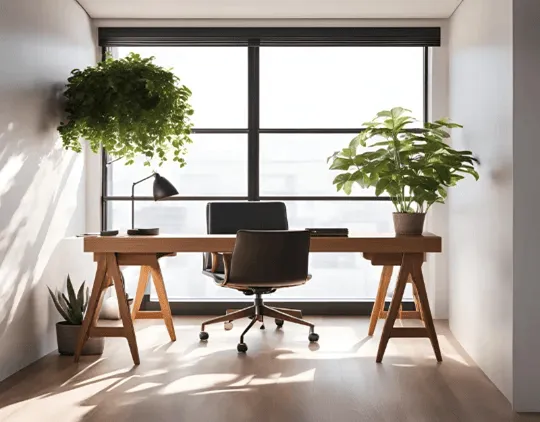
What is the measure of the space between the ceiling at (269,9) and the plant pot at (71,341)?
2.37m

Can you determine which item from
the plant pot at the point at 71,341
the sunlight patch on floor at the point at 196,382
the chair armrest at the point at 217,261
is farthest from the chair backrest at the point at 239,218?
the sunlight patch on floor at the point at 196,382

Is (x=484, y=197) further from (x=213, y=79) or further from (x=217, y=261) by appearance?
(x=213, y=79)

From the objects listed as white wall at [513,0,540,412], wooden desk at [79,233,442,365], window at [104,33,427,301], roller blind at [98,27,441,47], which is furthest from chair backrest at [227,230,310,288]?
roller blind at [98,27,441,47]

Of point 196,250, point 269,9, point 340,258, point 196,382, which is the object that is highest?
point 269,9

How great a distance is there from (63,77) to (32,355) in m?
1.84

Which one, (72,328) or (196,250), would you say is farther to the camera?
(72,328)

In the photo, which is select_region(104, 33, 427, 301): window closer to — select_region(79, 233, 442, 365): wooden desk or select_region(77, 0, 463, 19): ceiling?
select_region(77, 0, 463, 19): ceiling

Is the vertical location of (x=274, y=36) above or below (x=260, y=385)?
above

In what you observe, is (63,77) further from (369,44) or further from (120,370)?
(369,44)

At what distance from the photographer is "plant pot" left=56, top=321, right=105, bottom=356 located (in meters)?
4.55

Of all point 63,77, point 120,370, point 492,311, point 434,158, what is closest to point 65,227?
point 63,77

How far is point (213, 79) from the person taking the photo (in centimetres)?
609

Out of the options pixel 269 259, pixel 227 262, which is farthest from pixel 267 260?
pixel 227 262

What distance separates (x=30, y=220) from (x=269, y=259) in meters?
1.45
